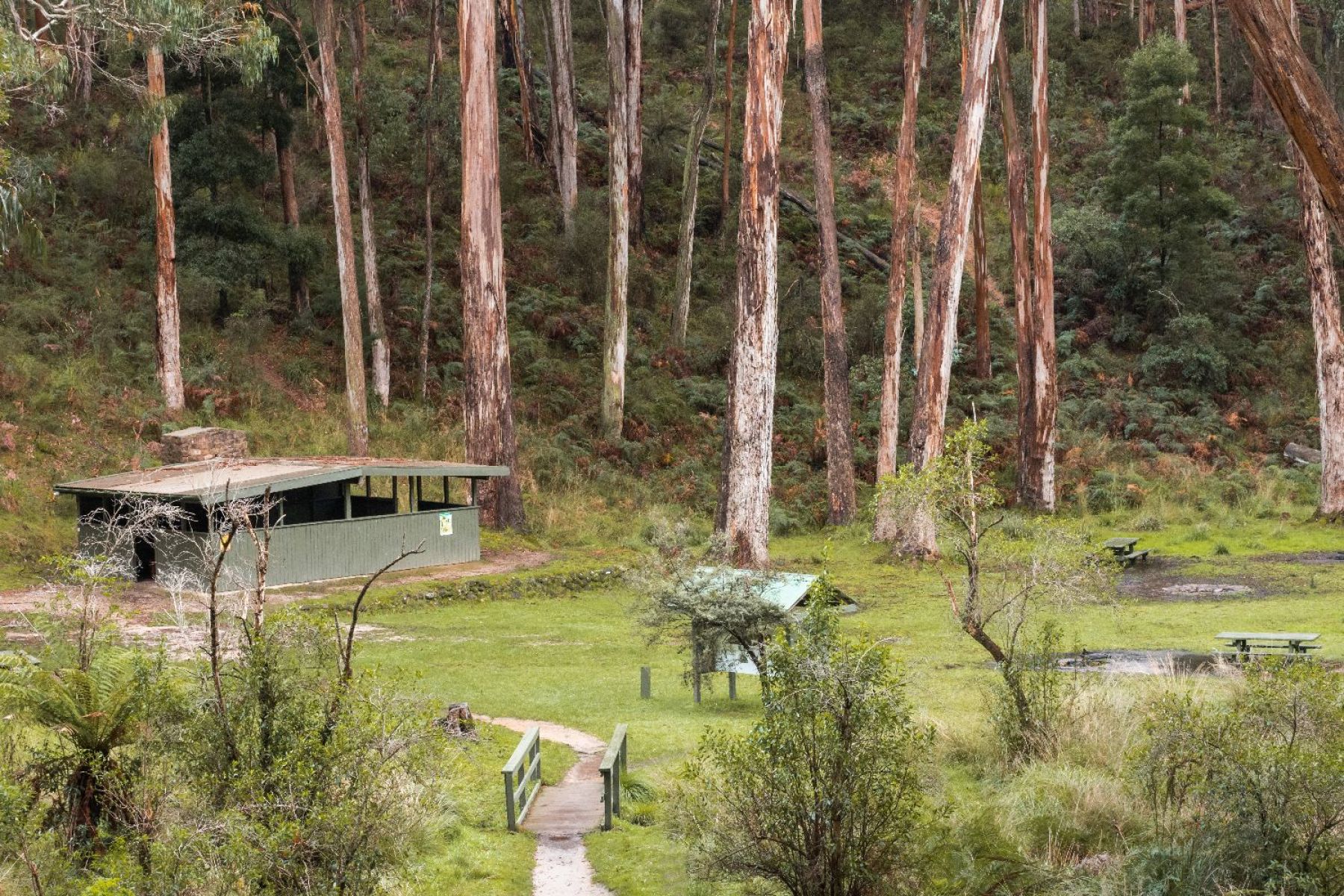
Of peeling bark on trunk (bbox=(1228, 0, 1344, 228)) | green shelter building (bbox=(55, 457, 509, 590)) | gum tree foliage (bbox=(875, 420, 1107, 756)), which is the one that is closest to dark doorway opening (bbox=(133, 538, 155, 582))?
green shelter building (bbox=(55, 457, 509, 590))

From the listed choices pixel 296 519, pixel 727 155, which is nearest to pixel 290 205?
pixel 296 519

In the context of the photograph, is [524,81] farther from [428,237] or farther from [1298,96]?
[1298,96]

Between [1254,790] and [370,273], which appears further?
[370,273]

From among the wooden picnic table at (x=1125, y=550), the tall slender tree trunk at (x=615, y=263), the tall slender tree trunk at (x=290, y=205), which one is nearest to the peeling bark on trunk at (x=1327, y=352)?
the wooden picnic table at (x=1125, y=550)

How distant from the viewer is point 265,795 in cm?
820

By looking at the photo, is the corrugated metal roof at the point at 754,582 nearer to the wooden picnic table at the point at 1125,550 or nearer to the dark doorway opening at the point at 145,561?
the wooden picnic table at the point at 1125,550

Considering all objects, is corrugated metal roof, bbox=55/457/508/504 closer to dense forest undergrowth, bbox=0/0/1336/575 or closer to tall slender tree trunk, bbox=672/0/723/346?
dense forest undergrowth, bbox=0/0/1336/575

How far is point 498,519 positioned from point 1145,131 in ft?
78.2

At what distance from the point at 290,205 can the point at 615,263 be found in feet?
29.5

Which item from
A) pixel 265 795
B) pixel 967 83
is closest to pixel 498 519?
pixel 967 83

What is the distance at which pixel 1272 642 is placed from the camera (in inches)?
587

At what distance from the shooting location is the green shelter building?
21.0 metres

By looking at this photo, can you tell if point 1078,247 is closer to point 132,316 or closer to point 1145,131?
point 1145,131

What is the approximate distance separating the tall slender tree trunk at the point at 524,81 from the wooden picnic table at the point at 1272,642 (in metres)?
33.8
